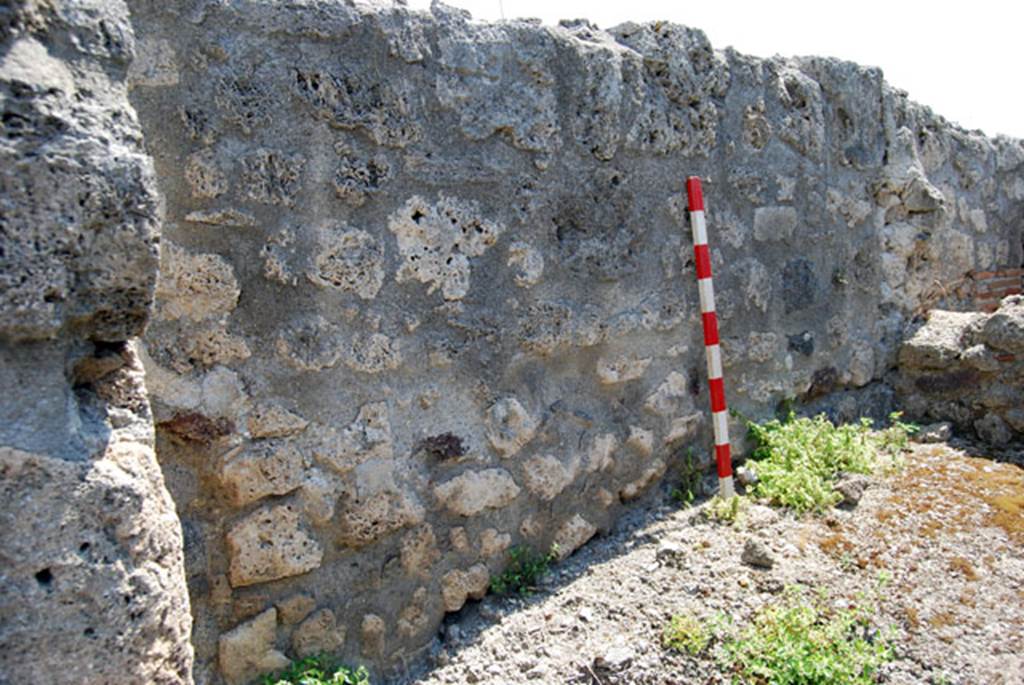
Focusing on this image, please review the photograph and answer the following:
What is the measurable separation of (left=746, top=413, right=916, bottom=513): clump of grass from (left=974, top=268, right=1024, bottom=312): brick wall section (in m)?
2.02

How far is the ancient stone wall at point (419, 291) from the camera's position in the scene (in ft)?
7.09

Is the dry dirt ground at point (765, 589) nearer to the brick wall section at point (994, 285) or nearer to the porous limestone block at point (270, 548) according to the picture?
the porous limestone block at point (270, 548)

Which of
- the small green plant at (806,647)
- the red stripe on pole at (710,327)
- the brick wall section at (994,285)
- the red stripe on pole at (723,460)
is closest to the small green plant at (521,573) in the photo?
the small green plant at (806,647)

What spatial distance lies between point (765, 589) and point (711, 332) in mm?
1093

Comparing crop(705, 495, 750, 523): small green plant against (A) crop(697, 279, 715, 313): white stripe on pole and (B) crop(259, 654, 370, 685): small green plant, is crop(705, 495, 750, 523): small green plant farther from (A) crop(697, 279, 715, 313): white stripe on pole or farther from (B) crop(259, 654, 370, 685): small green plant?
(B) crop(259, 654, 370, 685): small green plant

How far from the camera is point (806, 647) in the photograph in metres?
2.37

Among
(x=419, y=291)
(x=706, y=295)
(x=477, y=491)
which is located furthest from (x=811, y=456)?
(x=419, y=291)

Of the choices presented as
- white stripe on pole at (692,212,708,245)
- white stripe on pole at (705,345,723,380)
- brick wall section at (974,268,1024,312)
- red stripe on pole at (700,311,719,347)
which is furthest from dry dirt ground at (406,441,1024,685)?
brick wall section at (974,268,1024,312)

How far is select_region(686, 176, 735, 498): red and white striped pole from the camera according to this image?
3.34 m

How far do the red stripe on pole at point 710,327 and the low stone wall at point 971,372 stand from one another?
1460 mm

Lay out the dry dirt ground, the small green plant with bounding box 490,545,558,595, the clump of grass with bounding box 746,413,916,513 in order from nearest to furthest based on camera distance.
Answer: the dry dirt ground, the small green plant with bounding box 490,545,558,595, the clump of grass with bounding box 746,413,916,513

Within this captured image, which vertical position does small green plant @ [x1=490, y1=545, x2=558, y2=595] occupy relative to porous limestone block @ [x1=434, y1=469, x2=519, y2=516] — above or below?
below

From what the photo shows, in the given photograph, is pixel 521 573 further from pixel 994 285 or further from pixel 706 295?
pixel 994 285

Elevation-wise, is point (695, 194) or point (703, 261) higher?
point (695, 194)
